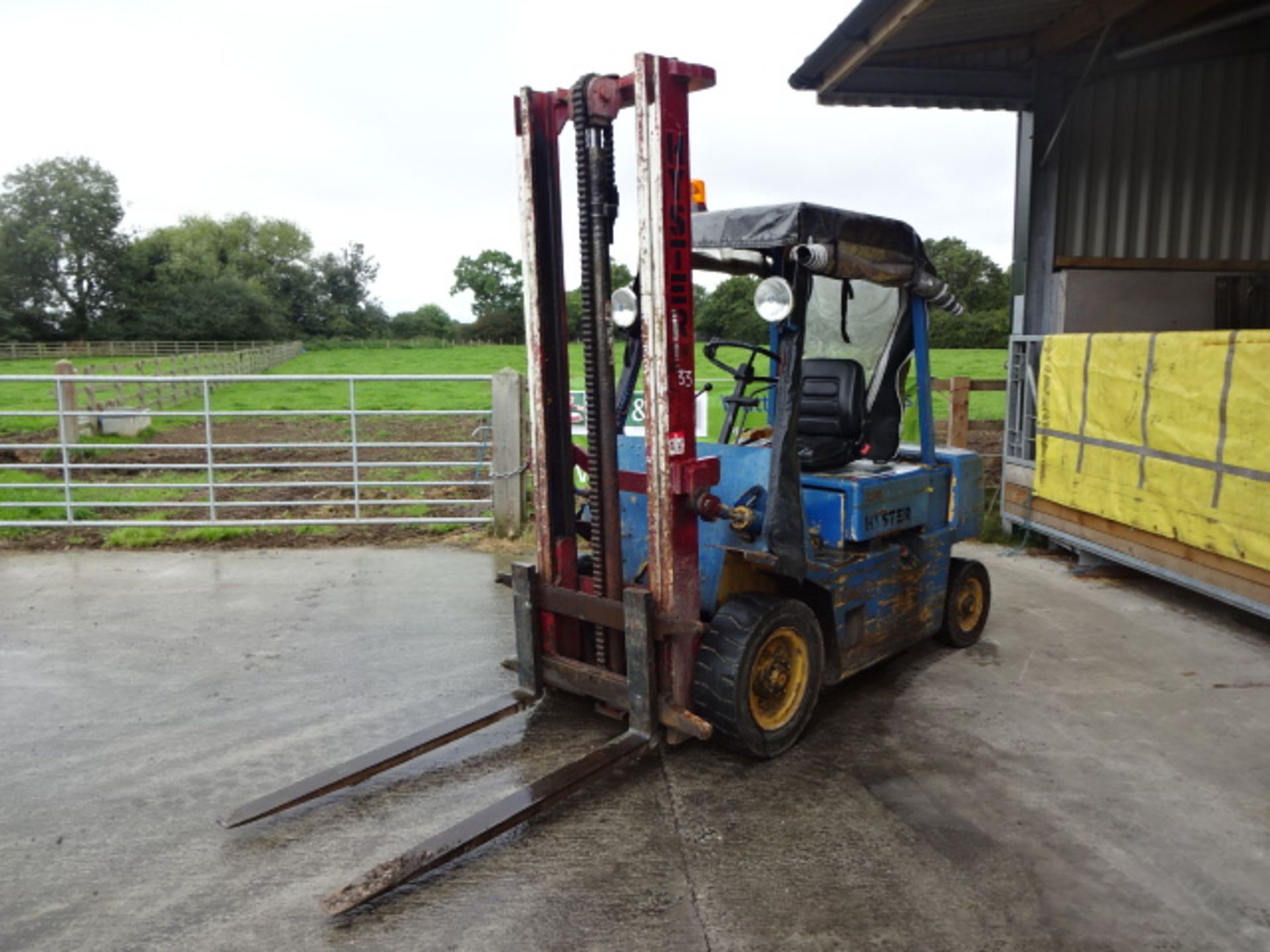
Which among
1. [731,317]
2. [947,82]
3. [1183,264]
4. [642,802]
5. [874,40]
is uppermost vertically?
[947,82]

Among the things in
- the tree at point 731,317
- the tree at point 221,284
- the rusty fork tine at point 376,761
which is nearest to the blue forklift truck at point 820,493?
the rusty fork tine at point 376,761

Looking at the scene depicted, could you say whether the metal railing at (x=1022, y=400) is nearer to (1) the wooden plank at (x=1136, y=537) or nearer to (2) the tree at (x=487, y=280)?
(1) the wooden plank at (x=1136, y=537)

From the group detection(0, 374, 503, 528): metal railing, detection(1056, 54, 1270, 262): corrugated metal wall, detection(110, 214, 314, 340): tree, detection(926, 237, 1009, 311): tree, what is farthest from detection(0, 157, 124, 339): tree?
detection(1056, 54, 1270, 262): corrugated metal wall

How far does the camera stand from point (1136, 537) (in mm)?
7562

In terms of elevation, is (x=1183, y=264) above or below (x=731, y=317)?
above

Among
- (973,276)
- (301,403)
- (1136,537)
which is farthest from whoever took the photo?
(973,276)

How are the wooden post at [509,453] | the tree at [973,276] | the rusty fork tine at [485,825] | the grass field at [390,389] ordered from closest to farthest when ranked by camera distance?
the rusty fork tine at [485,825], the wooden post at [509,453], the grass field at [390,389], the tree at [973,276]

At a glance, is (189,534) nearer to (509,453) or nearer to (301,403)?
(509,453)

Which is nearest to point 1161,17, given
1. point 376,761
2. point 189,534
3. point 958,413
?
point 958,413

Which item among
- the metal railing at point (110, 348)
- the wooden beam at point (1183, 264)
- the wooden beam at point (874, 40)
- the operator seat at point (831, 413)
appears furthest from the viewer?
the metal railing at point (110, 348)

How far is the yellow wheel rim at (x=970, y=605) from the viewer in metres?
6.23

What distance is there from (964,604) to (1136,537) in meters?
2.29

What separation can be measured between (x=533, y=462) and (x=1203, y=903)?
3379mm

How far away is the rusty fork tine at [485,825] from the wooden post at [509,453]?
5.15 meters
